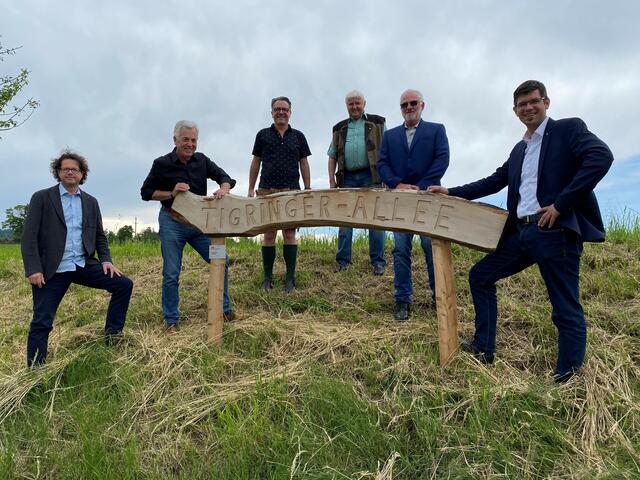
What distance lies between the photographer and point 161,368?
400 centimetres

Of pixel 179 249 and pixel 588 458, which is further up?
pixel 179 249

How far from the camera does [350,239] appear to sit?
6.60 metres

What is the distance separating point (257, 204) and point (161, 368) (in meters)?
1.64

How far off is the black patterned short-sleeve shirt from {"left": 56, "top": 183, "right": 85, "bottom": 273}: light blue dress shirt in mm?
2045

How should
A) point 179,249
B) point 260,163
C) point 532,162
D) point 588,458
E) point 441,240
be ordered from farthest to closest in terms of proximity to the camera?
point 260,163
point 179,249
point 441,240
point 532,162
point 588,458

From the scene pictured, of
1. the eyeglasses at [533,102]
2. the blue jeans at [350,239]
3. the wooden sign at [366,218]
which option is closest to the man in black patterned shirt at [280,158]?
the blue jeans at [350,239]

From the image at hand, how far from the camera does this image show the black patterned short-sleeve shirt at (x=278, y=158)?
222 inches

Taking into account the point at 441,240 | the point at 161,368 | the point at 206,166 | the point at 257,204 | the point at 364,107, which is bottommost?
the point at 161,368

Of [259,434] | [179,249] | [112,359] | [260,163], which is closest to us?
[259,434]

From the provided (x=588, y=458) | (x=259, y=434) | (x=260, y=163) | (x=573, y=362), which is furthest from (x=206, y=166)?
(x=588, y=458)

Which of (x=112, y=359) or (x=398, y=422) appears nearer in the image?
(x=398, y=422)

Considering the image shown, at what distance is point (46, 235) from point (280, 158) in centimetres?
260

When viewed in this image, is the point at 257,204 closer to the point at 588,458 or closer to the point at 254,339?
the point at 254,339

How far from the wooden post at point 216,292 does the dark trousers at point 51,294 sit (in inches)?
29.8
